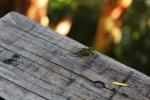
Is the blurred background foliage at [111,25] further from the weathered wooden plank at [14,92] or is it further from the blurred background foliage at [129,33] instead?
the weathered wooden plank at [14,92]

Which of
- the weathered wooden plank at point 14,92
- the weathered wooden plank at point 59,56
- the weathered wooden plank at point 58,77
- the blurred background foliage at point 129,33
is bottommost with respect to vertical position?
the blurred background foliage at point 129,33

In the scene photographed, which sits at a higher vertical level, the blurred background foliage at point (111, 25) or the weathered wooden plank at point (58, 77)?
the weathered wooden plank at point (58, 77)

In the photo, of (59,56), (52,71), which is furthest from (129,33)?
(52,71)

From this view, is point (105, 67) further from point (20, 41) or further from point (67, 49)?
point (20, 41)

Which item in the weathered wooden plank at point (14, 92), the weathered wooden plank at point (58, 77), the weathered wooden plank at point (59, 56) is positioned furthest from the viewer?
the weathered wooden plank at point (59, 56)

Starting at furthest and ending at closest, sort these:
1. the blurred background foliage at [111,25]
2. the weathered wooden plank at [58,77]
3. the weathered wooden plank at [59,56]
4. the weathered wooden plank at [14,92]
A: the blurred background foliage at [111,25] < the weathered wooden plank at [59,56] < the weathered wooden plank at [58,77] < the weathered wooden plank at [14,92]

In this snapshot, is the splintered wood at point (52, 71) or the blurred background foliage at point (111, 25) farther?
the blurred background foliage at point (111, 25)

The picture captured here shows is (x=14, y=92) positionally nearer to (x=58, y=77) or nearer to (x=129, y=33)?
(x=58, y=77)

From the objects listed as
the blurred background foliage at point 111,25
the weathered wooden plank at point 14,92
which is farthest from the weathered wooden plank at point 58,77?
the blurred background foliage at point 111,25

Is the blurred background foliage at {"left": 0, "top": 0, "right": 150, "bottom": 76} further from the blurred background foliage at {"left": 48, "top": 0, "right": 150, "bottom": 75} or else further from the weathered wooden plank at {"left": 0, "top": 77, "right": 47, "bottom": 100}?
the weathered wooden plank at {"left": 0, "top": 77, "right": 47, "bottom": 100}

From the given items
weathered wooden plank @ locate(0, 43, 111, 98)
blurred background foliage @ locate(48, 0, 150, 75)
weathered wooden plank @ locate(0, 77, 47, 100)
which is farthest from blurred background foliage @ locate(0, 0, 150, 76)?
weathered wooden plank @ locate(0, 77, 47, 100)
